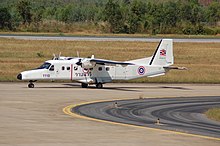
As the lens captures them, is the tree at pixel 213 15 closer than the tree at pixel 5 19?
No

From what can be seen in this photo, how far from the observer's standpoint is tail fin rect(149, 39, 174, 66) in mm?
49531

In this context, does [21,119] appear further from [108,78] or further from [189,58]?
[189,58]

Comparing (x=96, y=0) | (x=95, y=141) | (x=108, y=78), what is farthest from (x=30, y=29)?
(x=96, y=0)

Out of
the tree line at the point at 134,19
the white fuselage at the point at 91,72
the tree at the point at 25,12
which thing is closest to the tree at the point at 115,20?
the tree line at the point at 134,19

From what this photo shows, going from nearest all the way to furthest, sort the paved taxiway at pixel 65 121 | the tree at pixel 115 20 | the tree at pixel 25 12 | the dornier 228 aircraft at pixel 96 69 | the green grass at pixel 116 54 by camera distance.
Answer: the paved taxiway at pixel 65 121 → the dornier 228 aircraft at pixel 96 69 → the green grass at pixel 116 54 → the tree at pixel 115 20 → the tree at pixel 25 12

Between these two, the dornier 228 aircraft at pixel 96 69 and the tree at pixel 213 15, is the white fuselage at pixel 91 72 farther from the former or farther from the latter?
the tree at pixel 213 15

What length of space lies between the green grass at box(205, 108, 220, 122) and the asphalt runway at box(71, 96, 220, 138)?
0.31 m

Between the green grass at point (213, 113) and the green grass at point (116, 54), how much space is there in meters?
19.8

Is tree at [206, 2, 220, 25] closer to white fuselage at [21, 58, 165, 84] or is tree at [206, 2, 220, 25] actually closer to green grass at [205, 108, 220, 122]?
white fuselage at [21, 58, 165, 84]

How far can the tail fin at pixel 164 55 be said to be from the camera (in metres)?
49.5

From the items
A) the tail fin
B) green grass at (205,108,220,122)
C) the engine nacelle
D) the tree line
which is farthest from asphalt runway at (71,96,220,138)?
the tree line

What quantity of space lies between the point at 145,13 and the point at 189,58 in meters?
40.7

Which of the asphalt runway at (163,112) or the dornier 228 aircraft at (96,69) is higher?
the dornier 228 aircraft at (96,69)

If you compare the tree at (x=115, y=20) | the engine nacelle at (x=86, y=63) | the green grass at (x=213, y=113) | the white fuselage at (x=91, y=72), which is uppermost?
the tree at (x=115, y=20)
